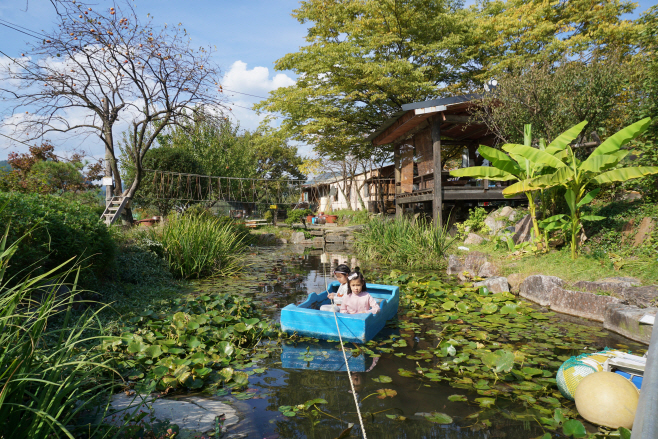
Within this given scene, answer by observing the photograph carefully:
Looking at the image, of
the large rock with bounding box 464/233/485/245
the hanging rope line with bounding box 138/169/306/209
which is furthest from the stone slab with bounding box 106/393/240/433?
the hanging rope line with bounding box 138/169/306/209

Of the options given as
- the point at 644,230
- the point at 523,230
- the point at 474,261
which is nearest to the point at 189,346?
the point at 474,261

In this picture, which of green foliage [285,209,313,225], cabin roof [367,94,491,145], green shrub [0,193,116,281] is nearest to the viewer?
green shrub [0,193,116,281]

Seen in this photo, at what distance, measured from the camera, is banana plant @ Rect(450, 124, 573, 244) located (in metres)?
7.47

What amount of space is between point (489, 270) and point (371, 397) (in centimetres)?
597

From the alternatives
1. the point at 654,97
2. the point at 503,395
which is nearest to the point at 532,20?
the point at 654,97

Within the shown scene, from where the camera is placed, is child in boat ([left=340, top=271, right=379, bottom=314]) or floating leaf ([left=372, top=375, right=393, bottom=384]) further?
child in boat ([left=340, top=271, right=379, bottom=314])

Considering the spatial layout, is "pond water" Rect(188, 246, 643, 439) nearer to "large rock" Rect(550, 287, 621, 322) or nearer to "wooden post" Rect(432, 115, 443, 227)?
"large rock" Rect(550, 287, 621, 322)

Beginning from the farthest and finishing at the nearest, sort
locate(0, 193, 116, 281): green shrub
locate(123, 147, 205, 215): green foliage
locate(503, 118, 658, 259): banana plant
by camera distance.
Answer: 1. locate(123, 147, 205, 215): green foliage
2. locate(503, 118, 658, 259): banana plant
3. locate(0, 193, 116, 281): green shrub

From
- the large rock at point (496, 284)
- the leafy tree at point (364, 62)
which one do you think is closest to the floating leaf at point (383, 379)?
the large rock at point (496, 284)

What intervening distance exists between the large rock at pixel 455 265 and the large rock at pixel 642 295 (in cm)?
406

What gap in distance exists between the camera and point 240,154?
26844 mm

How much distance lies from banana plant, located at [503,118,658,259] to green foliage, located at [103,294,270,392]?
19.2 feet

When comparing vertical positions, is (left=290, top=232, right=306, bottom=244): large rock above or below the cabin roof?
below

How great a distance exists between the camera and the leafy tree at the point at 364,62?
55.0ft
